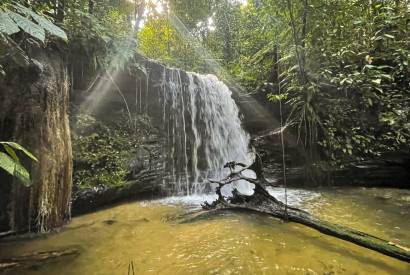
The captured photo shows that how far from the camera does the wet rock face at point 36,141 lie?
11.7ft

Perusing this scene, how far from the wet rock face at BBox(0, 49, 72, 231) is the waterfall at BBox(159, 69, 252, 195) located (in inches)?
126

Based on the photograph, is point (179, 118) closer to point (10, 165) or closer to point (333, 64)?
point (333, 64)

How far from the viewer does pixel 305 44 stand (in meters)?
8.17

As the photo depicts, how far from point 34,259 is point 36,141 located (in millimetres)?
1516

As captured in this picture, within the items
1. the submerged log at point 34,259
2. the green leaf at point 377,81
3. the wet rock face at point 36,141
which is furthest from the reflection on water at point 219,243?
the green leaf at point 377,81

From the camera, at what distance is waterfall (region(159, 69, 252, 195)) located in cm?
723

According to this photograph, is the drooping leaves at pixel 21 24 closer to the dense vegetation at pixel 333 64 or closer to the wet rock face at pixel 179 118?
the dense vegetation at pixel 333 64

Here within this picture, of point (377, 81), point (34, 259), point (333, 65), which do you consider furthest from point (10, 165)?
point (333, 65)

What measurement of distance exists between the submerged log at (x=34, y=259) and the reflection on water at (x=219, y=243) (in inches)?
4.6

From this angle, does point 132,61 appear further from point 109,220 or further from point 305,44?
point 305,44

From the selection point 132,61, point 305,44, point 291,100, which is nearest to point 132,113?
point 132,61

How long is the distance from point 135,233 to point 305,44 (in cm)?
714

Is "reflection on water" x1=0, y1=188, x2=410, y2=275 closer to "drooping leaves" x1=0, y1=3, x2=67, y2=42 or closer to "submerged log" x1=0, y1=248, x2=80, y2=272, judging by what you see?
"submerged log" x1=0, y1=248, x2=80, y2=272

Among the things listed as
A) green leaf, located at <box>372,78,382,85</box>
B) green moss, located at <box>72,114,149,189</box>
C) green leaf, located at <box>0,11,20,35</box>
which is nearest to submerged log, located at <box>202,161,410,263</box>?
green moss, located at <box>72,114,149,189</box>
